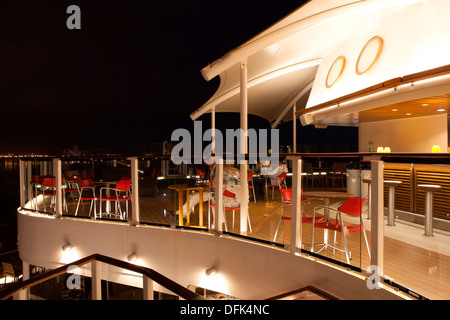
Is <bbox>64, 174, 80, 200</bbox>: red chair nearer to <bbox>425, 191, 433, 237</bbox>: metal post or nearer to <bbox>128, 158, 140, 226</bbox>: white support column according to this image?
<bbox>128, 158, 140, 226</bbox>: white support column

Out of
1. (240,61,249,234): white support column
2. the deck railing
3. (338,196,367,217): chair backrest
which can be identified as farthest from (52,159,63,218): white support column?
(338,196,367,217): chair backrest

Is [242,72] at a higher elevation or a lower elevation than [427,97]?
higher

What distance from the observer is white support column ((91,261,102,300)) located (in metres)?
1.99

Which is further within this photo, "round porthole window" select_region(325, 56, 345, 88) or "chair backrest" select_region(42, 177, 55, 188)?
"round porthole window" select_region(325, 56, 345, 88)

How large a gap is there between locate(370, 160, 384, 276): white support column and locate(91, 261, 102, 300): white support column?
7.31 ft

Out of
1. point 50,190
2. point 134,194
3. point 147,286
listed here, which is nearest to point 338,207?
point 147,286

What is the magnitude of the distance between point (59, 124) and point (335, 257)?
156ft

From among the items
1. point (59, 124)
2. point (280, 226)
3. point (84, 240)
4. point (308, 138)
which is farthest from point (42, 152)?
point (280, 226)

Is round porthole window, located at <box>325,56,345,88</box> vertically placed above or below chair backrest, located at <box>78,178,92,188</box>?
above

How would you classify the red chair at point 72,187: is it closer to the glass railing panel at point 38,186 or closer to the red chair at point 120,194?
the glass railing panel at point 38,186

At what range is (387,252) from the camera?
3646mm

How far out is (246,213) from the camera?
4660mm
